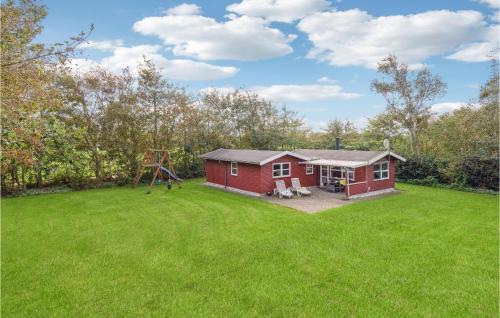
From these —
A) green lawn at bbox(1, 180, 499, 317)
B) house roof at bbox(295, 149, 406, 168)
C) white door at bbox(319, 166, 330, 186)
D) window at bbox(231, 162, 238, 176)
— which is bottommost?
green lawn at bbox(1, 180, 499, 317)

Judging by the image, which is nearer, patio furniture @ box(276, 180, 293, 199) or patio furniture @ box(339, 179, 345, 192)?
patio furniture @ box(276, 180, 293, 199)

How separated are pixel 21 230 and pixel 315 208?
11499 millimetres

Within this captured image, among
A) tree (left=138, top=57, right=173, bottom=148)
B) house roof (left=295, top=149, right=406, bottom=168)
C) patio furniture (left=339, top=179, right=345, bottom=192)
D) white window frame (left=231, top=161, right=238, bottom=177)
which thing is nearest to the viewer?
house roof (left=295, top=149, right=406, bottom=168)

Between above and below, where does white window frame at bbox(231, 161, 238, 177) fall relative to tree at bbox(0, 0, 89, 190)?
below

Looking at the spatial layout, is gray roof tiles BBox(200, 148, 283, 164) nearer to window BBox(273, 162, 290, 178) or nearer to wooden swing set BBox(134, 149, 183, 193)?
window BBox(273, 162, 290, 178)

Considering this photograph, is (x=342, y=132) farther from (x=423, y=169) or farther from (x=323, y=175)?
(x=323, y=175)

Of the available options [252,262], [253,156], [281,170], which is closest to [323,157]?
[281,170]

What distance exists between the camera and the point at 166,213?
42.1 ft

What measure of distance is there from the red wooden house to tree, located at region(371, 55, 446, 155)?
981 centimetres

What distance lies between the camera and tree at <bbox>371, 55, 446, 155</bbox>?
24500 millimetres

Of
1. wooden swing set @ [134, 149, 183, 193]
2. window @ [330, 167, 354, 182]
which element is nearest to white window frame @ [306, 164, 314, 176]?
window @ [330, 167, 354, 182]

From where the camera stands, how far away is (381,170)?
1703 cm

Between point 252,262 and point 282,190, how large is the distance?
28.9ft

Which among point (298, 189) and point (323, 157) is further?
point (323, 157)
